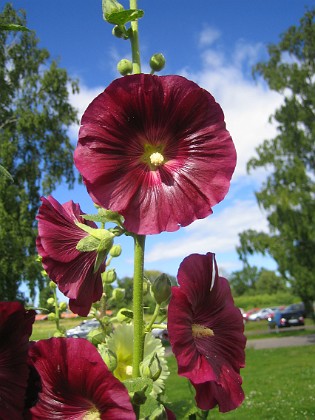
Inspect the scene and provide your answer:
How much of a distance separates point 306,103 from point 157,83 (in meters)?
15.8

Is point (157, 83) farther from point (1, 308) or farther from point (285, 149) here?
point (285, 149)

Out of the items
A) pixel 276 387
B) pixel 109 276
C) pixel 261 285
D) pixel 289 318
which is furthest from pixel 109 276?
pixel 261 285

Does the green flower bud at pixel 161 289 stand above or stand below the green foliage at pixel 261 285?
below

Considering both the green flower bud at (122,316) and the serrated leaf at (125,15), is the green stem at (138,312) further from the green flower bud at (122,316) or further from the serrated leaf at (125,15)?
the serrated leaf at (125,15)

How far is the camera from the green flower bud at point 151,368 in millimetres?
703

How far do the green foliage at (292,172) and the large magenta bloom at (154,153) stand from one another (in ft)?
46.7

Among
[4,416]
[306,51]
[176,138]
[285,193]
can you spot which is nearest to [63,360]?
[4,416]

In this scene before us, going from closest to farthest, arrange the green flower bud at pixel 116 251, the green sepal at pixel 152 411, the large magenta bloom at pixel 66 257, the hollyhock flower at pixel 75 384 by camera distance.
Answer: the hollyhock flower at pixel 75 384 < the green sepal at pixel 152 411 < the large magenta bloom at pixel 66 257 < the green flower bud at pixel 116 251

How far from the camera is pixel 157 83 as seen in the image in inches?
28.6

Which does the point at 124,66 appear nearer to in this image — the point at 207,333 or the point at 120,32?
the point at 120,32

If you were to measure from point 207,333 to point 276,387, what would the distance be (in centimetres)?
881

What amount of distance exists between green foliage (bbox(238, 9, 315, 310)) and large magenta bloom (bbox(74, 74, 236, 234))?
1423 cm

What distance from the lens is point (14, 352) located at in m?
0.67

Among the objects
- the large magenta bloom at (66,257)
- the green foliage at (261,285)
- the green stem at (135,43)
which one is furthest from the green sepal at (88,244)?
the green foliage at (261,285)
